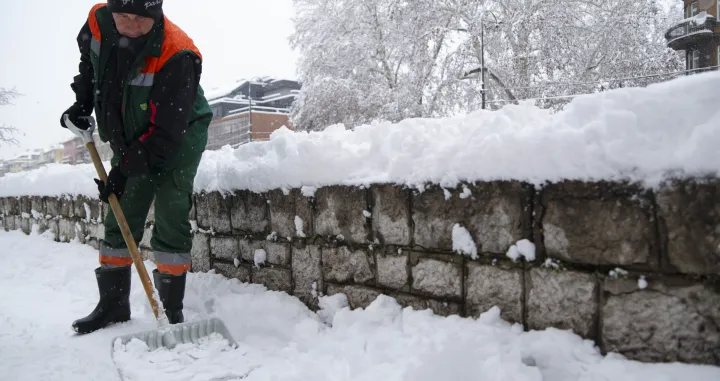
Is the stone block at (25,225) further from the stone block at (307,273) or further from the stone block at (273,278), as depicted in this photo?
the stone block at (307,273)

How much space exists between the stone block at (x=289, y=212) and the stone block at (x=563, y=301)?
131 cm

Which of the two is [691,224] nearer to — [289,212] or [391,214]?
[391,214]

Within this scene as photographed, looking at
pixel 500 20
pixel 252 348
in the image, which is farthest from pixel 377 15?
pixel 252 348

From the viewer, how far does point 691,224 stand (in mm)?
1441

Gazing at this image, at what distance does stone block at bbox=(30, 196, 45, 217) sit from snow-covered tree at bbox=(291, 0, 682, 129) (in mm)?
11035

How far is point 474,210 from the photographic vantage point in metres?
1.95

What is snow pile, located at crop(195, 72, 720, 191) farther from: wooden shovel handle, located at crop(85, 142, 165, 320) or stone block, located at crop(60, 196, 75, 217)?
stone block, located at crop(60, 196, 75, 217)

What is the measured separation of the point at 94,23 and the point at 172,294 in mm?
1584

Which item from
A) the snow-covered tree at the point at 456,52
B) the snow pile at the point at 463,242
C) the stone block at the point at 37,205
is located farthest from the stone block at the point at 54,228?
the snow-covered tree at the point at 456,52

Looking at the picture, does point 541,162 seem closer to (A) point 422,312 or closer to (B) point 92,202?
(A) point 422,312

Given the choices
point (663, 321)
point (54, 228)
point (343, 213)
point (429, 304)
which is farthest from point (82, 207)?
point (663, 321)

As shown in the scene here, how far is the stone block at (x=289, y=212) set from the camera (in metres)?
2.70

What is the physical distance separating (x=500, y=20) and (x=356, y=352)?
16.5 meters

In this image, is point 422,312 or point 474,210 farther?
point 422,312
